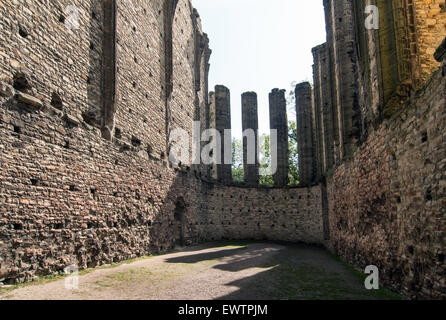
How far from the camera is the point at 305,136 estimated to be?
2231 cm

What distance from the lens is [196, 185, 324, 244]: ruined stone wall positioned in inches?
793

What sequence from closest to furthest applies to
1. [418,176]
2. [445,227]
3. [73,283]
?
[445,227] → [418,176] → [73,283]

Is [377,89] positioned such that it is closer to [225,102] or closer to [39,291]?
[39,291]

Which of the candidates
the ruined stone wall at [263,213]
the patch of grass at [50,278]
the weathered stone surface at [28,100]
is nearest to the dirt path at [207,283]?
the patch of grass at [50,278]

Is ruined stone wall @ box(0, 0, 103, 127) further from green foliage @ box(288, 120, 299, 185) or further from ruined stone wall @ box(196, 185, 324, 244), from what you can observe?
green foliage @ box(288, 120, 299, 185)

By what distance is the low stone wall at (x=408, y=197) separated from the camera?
4770 mm

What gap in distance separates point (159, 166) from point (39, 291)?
7981 millimetres

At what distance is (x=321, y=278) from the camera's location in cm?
786

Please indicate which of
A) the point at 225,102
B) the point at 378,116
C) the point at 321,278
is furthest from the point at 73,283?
the point at 225,102

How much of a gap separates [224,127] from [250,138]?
7.01ft

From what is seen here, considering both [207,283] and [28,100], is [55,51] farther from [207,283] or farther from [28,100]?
[207,283]

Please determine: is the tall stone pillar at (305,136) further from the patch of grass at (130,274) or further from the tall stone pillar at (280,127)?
the patch of grass at (130,274)

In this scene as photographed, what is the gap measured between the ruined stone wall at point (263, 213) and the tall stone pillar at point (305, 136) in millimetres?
1220

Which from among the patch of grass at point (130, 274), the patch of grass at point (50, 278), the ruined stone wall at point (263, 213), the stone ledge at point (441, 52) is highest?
the stone ledge at point (441, 52)
